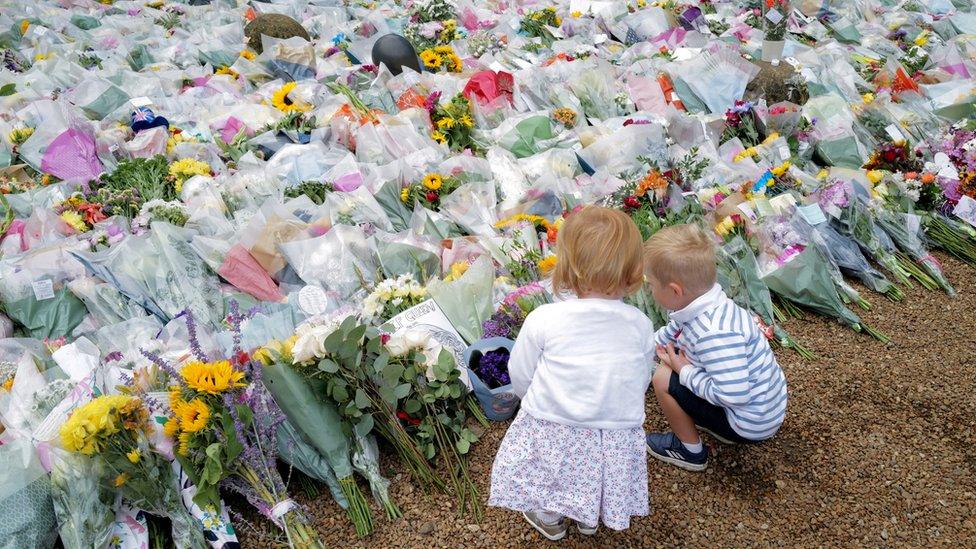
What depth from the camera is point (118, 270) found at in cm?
317

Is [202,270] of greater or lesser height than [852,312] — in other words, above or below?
above

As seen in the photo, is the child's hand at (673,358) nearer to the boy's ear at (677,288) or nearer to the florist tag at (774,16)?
the boy's ear at (677,288)

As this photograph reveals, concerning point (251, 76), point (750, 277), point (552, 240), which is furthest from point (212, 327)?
point (251, 76)

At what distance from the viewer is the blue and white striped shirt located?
83.6 inches

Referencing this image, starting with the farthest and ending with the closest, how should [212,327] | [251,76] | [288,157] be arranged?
[251,76]
[288,157]
[212,327]

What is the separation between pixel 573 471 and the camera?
1.99 meters

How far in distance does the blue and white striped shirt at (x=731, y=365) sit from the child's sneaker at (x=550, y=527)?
60cm

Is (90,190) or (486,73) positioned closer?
(90,190)

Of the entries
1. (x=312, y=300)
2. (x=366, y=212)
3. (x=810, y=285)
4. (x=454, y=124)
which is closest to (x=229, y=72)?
(x=454, y=124)

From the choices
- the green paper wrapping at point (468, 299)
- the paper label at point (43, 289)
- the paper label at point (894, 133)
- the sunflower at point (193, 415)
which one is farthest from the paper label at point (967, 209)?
the paper label at point (43, 289)

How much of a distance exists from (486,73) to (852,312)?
2967 mm

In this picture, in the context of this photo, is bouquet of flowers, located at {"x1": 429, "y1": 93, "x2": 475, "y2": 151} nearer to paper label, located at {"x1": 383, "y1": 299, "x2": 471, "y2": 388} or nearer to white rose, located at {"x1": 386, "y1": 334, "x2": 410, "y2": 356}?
paper label, located at {"x1": 383, "y1": 299, "x2": 471, "y2": 388}

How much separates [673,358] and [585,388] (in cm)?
57

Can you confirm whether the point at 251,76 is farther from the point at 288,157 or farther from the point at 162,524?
the point at 162,524
